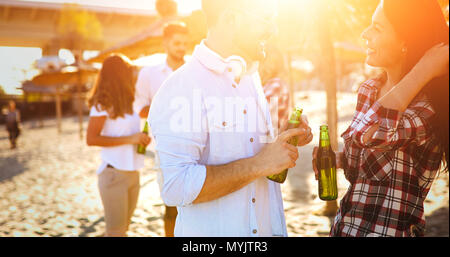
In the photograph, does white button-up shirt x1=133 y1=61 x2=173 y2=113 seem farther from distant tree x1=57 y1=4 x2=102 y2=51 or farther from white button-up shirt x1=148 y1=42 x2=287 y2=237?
distant tree x1=57 y1=4 x2=102 y2=51

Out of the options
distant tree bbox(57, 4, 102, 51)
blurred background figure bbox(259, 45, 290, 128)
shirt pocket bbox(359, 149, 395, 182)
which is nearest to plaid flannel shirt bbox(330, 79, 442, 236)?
shirt pocket bbox(359, 149, 395, 182)

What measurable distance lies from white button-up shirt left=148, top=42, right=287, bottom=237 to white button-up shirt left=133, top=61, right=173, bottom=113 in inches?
94.3

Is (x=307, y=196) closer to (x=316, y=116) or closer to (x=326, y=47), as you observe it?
(x=326, y=47)

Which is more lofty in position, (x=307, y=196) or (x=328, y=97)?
(x=328, y=97)

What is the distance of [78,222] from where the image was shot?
19.5ft

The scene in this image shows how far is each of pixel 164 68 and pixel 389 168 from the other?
291 cm

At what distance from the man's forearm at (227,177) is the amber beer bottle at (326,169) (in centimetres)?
75

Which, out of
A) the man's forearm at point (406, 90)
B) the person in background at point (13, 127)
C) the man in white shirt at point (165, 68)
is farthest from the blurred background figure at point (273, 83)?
the person in background at point (13, 127)

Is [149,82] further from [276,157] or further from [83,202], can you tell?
[83,202]

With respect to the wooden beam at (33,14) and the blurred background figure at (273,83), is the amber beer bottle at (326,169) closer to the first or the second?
the blurred background figure at (273,83)

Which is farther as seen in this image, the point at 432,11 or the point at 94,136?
the point at 94,136
